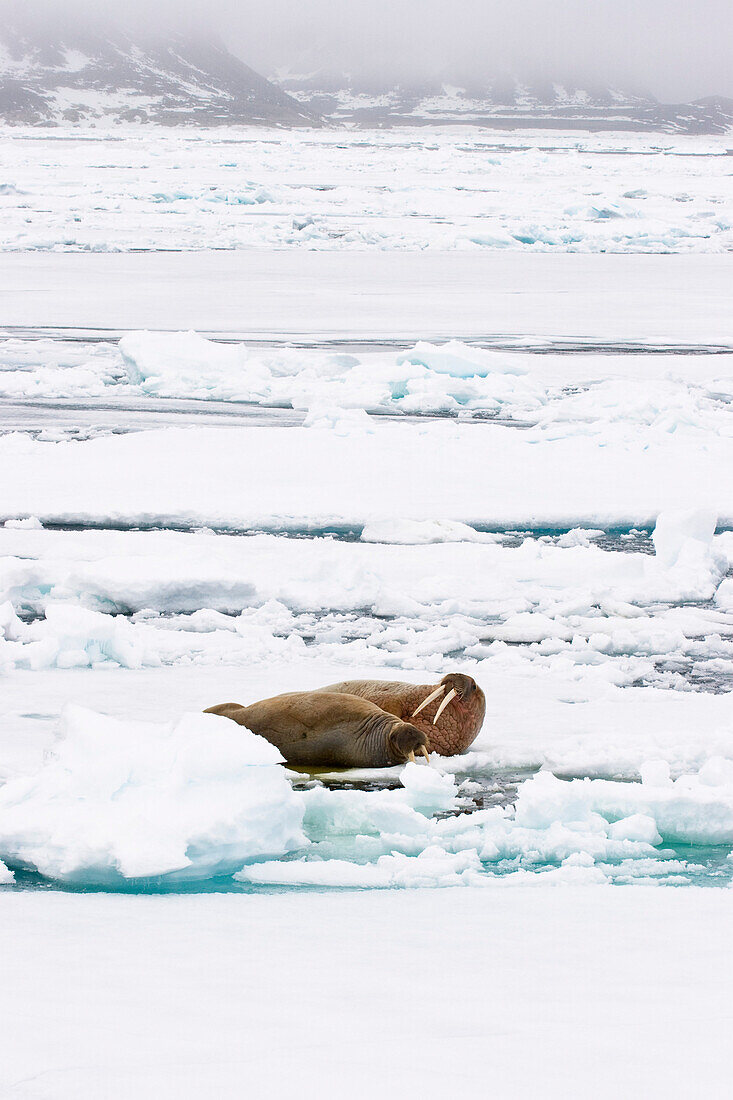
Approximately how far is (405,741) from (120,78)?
135795 mm

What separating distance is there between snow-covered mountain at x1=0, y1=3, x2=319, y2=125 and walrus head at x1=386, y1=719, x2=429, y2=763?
324 feet

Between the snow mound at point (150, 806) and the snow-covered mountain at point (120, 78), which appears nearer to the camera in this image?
the snow mound at point (150, 806)

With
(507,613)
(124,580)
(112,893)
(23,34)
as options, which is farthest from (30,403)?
(23,34)

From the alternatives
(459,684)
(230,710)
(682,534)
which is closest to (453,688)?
(459,684)

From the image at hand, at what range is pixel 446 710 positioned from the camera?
329cm

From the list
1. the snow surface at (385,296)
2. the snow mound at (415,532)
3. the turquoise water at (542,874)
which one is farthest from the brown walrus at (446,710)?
the snow surface at (385,296)

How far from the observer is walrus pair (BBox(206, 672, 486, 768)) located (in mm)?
3172

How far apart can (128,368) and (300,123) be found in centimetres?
11311

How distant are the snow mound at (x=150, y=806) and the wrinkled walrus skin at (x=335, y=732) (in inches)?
20.2

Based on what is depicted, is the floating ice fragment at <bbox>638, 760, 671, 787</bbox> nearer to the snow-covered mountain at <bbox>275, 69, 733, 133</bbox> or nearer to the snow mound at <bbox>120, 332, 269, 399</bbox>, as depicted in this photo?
the snow mound at <bbox>120, 332, 269, 399</bbox>

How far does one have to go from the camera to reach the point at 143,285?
16891 mm

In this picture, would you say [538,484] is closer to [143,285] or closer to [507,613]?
[507,613]

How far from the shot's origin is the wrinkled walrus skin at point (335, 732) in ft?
10.4

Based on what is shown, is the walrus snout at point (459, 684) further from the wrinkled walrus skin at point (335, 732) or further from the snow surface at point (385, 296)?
the snow surface at point (385, 296)
